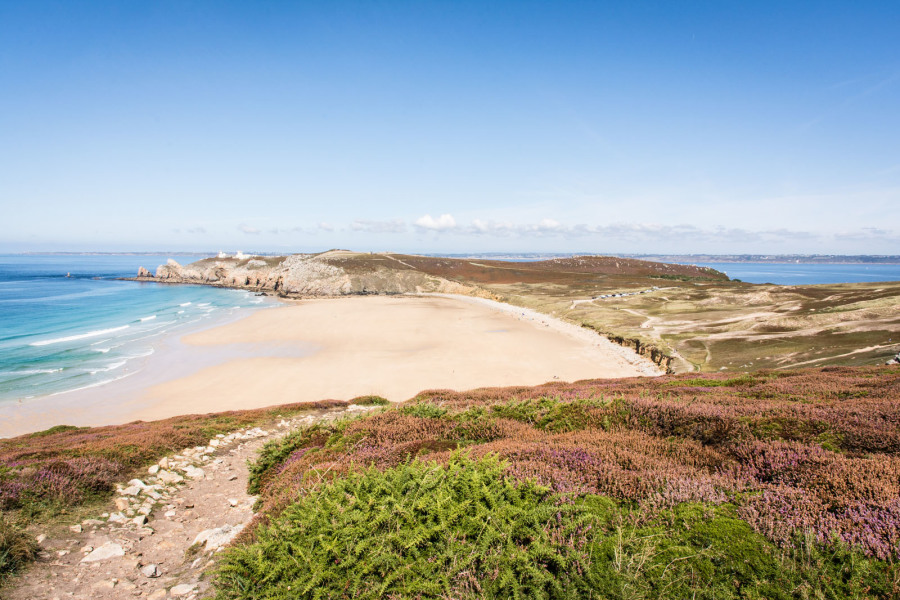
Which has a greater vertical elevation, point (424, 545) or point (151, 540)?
point (424, 545)

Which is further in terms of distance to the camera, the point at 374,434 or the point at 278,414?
the point at 278,414

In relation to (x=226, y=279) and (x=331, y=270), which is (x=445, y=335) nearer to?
(x=331, y=270)

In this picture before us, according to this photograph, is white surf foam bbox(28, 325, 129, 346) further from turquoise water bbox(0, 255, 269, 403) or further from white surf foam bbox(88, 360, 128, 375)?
white surf foam bbox(88, 360, 128, 375)

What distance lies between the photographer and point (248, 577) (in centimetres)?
375

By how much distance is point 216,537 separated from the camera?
5.70 m

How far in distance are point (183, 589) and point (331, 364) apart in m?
24.6

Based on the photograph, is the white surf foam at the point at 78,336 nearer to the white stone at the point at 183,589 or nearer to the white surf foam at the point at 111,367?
A: the white surf foam at the point at 111,367

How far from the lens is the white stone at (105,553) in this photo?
5.24 m

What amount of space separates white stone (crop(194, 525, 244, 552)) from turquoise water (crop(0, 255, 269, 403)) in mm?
25088

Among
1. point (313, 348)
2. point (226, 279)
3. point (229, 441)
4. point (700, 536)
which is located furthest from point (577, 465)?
point (226, 279)

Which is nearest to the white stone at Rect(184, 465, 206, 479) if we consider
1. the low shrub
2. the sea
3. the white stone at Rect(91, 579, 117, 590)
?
the white stone at Rect(91, 579, 117, 590)

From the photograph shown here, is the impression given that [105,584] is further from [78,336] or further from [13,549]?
[78,336]

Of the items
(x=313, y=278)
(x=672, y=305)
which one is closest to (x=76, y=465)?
(x=672, y=305)

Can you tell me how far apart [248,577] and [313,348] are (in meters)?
31.6
